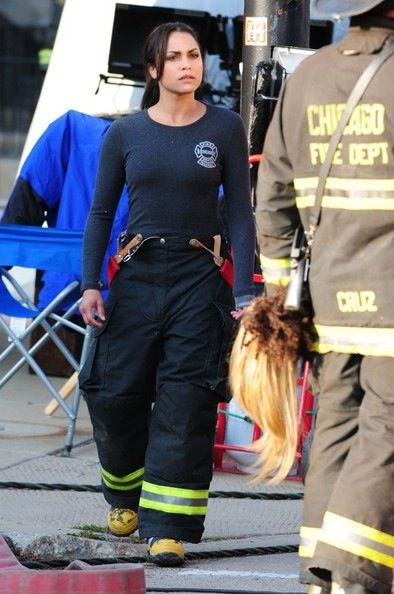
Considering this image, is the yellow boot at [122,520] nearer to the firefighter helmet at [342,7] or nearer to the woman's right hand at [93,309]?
the woman's right hand at [93,309]

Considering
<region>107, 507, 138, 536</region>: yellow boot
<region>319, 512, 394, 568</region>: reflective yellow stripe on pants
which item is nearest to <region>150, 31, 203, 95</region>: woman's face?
<region>107, 507, 138, 536</region>: yellow boot

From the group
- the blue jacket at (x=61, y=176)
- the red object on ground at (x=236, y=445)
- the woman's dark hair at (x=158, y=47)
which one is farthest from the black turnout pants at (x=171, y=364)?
the blue jacket at (x=61, y=176)

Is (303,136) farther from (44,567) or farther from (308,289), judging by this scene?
(44,567)

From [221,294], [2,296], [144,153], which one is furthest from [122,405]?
[2,296]

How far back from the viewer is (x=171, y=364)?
5.38 m

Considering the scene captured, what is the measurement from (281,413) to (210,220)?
143cm

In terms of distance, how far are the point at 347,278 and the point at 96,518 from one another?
8.38 feet

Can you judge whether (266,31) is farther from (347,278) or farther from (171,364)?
(347,278)

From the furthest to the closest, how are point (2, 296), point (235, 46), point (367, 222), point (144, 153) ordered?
point (235, 46) < point (2, 296) < point (144, 153) < point (367, 222)

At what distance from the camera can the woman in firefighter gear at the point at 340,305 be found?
3.87 meters

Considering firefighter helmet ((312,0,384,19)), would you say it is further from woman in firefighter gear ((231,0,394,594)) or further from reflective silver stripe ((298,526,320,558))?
reflective silver stripe ((298,526,320,558))

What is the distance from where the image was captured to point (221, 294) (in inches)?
214

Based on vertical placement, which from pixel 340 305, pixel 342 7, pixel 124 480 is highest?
pixel 342 7

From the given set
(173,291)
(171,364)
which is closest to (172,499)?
(171,364)
